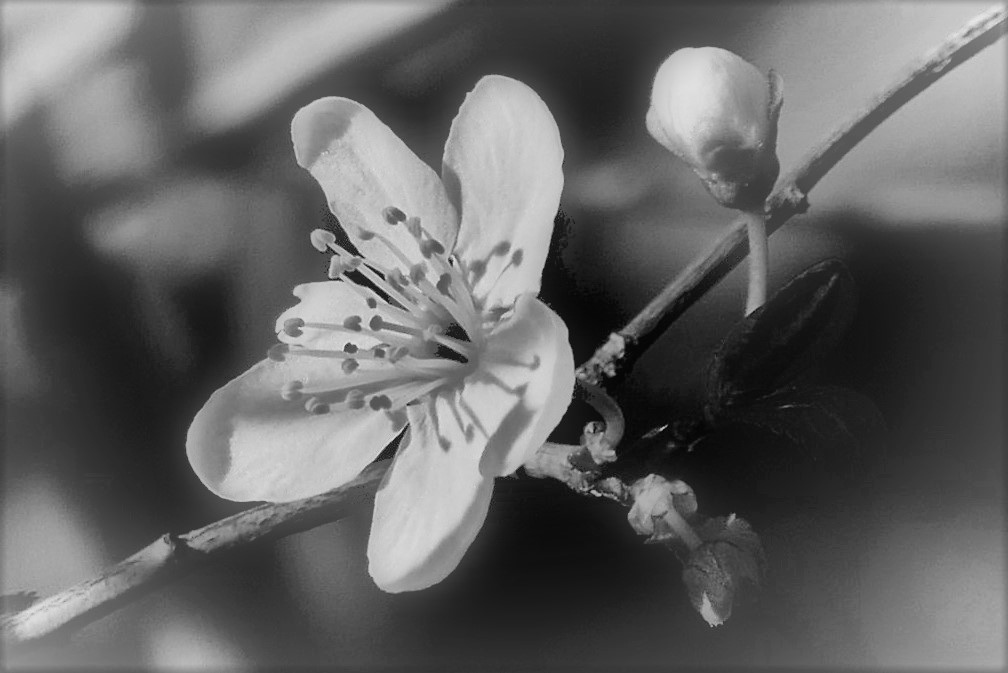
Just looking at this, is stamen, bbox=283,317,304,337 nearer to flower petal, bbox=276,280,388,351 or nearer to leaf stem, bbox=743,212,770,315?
flower petal, bbox=276,280,388,351

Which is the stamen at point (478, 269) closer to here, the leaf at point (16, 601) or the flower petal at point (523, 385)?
the flower petal at point (523, 385)

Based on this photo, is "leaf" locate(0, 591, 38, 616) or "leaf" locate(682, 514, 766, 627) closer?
"leaf" locate(682, 514, 766, 627)

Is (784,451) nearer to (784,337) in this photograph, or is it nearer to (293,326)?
(784,337)

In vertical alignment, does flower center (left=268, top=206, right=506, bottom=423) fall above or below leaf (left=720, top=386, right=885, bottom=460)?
above

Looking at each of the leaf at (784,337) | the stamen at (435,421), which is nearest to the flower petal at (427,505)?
the stamen at (435,421)

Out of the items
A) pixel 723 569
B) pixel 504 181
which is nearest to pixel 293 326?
pixel 504 181

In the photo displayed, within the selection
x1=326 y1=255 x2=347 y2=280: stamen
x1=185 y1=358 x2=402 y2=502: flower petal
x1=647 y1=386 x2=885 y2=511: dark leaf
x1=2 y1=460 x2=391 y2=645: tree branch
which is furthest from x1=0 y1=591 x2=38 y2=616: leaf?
x1=647 y1=386 x2=885 y2=511: dark leaf
